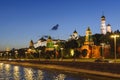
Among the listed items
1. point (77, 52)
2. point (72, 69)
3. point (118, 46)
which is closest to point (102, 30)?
point (77, 52)

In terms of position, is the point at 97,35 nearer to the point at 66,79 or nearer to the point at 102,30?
the point at 102,30

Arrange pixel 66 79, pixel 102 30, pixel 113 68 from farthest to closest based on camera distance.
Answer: pixel 102 30
pixel 113 68
pixel 66 79

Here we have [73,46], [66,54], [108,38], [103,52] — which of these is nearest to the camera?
[103,52]

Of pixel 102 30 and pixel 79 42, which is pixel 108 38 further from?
pixel 102 30

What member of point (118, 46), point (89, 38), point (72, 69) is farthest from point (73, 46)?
point (72, 69)

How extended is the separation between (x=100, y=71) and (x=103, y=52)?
86.4 metres

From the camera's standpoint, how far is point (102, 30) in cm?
19938

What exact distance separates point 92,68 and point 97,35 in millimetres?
124057

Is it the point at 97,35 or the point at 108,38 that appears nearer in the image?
the point at 108,38

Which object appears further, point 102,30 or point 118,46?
point 102,30

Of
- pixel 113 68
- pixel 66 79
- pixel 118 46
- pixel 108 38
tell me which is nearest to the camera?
pixel 66 79

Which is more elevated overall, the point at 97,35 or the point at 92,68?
the point at 97,35

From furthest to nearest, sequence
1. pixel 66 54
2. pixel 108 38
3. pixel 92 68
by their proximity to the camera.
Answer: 1. pixel 66 54
2. pixel 108 38
3. pixel 92 68

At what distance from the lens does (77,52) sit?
142 meters
